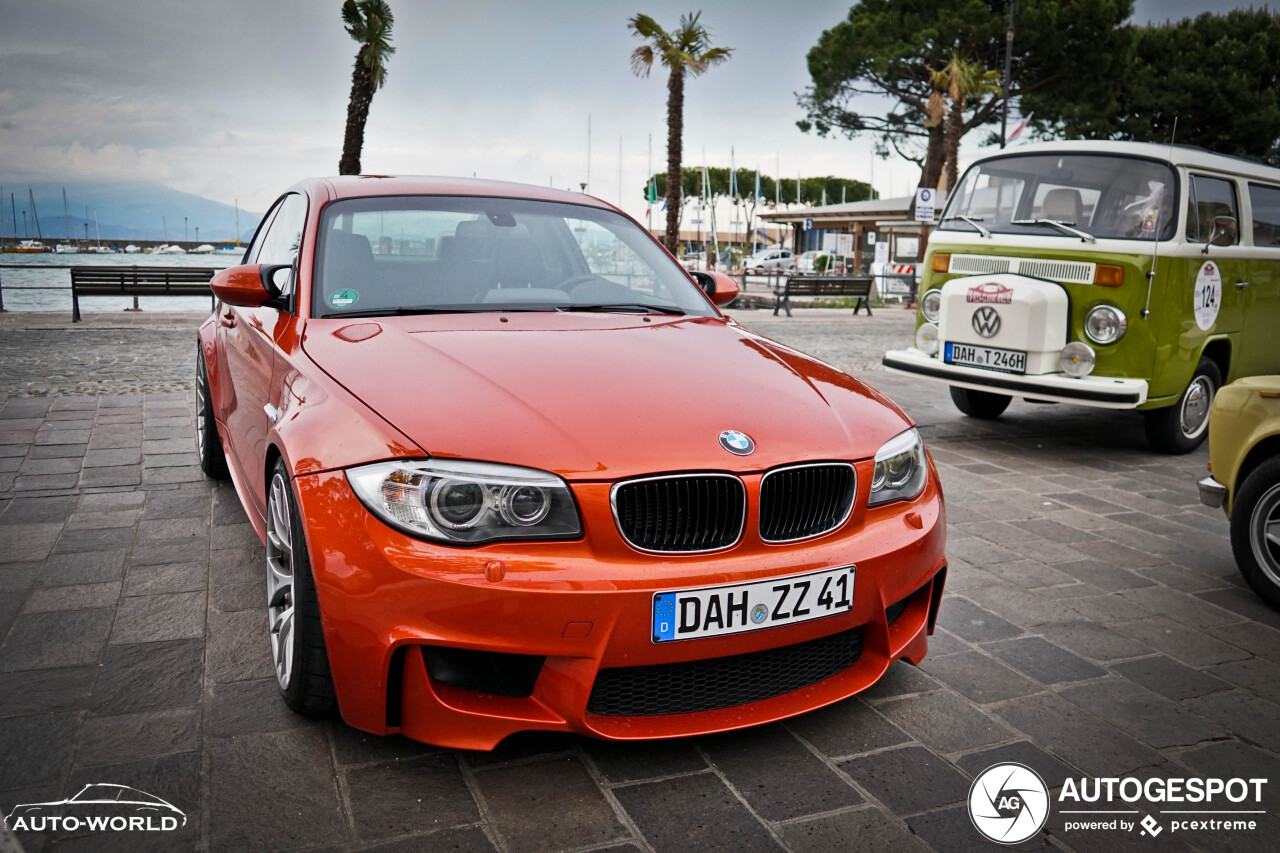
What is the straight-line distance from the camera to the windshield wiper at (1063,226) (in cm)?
635

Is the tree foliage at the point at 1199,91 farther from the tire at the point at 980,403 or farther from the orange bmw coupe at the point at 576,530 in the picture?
the orange bmw coupe at the point at 576,530

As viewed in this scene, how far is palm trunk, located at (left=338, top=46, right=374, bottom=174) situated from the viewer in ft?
58.0

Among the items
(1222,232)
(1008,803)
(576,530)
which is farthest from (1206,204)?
(576,530)

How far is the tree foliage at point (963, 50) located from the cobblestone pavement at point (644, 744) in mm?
28205

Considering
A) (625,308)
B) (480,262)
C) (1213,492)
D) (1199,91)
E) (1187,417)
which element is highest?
(1199,91)

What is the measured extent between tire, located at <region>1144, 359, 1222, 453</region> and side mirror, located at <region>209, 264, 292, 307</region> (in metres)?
5.87

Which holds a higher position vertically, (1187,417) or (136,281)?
(136,281)

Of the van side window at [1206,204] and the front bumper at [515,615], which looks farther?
the van side window at [1206,204]

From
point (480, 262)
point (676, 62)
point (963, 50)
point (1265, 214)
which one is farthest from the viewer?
point (963, 50)

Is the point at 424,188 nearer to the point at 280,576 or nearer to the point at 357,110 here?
the point at 280,576

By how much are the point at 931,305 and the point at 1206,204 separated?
190 centimetres

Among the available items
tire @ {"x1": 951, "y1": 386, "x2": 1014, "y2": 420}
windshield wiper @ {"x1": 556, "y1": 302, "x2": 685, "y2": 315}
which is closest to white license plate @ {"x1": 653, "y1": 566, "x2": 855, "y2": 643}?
windshield wiper @ {"x1": 556, "y1": 302, "x2": 685, "y2": 315}

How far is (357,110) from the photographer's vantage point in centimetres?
1773

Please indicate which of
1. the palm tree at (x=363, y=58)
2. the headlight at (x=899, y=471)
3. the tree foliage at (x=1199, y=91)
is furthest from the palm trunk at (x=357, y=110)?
the tree foliage at (x=1199, y=91)
